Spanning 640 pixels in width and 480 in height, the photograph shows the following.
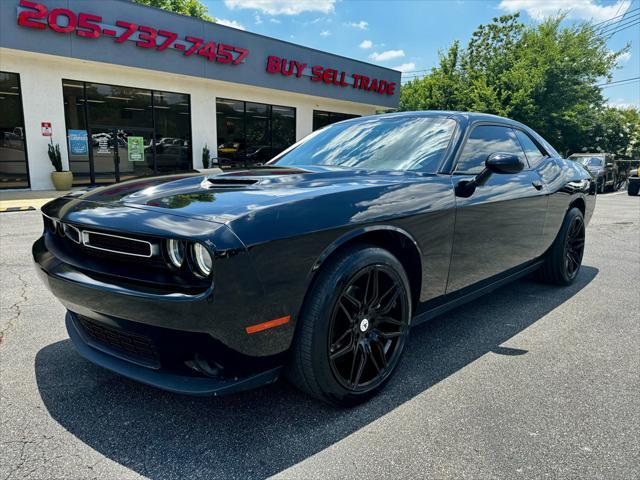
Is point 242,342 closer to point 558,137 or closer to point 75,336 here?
point 75,336

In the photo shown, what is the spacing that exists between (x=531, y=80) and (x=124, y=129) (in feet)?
67.9

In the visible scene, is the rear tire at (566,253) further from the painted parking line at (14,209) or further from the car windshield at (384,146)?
the painted parking line at (14,209)

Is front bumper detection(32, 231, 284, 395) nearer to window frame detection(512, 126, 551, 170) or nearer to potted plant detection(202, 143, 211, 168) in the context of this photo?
window frame detection(512, 126, 551, 170)

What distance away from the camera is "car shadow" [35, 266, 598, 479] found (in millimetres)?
1779

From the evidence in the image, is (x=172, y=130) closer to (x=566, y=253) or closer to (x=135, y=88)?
(x=135, y=88)

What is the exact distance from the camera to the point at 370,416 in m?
2.11

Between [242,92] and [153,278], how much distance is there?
50.1 feet

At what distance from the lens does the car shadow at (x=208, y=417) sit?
1.78 m

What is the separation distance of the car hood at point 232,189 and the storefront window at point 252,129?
13.6m

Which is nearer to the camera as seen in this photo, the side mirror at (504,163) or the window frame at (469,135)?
the side mirror at (504,163)

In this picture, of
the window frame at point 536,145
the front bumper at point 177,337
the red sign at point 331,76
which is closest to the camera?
the front bumper at point 177,337

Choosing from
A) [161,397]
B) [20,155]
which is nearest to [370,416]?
[161,397]

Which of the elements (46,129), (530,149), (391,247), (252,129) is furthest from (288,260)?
(252,129)

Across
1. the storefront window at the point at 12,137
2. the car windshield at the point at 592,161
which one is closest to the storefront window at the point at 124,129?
the storefront window at the point at 12,137
